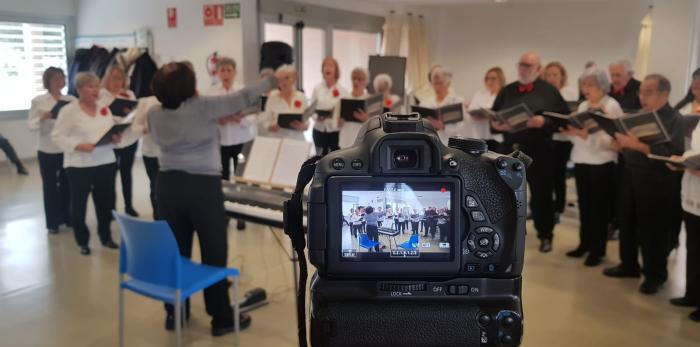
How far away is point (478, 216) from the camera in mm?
1061

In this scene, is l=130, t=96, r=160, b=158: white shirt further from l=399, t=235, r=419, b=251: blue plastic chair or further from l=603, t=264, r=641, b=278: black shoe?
l=399, t=235, r=419, b=251: blue plastic chair

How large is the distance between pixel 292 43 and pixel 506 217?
6948 millimetres

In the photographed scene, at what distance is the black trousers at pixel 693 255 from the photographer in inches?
128

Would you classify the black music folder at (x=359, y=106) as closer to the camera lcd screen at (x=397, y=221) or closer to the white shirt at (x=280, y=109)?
the white shirt at (x=280, y=109)

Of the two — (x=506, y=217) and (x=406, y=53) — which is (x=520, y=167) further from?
(x=406, y=53)

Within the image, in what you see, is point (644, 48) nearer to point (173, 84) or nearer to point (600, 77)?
point (600, 77)

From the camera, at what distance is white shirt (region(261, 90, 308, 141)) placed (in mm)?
5059

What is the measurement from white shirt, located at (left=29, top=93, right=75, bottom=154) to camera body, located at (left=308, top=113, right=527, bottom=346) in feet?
15.0

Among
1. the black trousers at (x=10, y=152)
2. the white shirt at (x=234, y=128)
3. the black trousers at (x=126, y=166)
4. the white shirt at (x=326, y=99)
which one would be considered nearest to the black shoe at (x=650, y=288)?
the white shirt at (x=326, y=99)

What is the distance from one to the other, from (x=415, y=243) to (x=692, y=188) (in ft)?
9.22

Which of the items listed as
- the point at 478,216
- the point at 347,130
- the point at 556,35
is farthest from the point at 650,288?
the point at 556,35

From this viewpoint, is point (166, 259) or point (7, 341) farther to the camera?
point (7, 341)

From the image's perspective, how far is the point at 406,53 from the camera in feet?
31.5

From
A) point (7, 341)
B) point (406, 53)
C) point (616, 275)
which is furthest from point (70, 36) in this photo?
point (616, 275)
